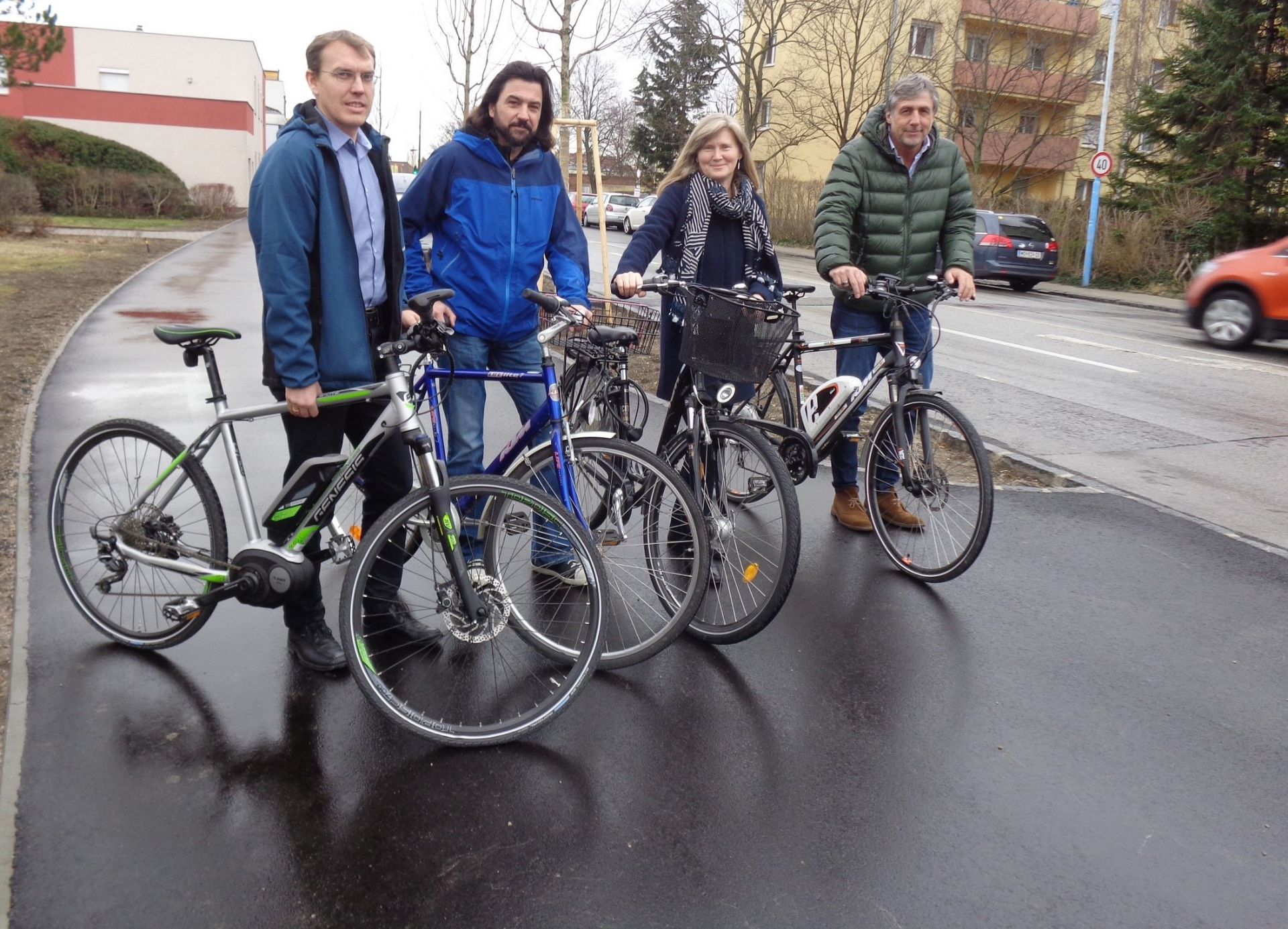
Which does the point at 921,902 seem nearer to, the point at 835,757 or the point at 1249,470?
the point at 835,757

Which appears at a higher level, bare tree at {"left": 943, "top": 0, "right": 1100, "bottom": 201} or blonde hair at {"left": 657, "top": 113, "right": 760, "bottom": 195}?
bare tree at {"left": 943, "top": 0, "right": 1100, "bottom": 201}

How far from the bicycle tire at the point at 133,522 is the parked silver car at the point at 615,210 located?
3988cm

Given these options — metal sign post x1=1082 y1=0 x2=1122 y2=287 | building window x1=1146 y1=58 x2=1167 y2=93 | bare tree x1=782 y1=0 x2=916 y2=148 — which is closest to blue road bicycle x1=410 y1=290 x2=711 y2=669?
metal sign post x1=1082 y1=0 x2=1122 y2=287

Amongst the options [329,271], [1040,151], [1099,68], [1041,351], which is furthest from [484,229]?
[1099,68]

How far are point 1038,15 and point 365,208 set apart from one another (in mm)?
41132

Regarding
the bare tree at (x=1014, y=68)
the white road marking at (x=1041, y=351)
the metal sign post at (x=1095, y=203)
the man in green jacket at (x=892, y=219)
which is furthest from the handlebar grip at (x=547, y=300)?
the bare tree at (x=1014, y=68)

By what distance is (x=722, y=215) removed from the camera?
4.93 m

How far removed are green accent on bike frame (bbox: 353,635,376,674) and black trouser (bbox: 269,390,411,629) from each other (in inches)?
6.6

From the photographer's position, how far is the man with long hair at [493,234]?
13.5ft

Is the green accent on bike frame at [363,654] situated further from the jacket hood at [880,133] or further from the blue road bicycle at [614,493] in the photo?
the jacket hood at [880,133]

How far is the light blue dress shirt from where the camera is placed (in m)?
3.56

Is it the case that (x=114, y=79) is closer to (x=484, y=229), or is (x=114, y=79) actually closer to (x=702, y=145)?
(x=702, y=145)

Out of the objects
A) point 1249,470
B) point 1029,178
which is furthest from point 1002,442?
point 1029,178

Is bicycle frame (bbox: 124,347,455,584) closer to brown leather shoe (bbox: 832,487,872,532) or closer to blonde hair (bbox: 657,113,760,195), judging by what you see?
blonde hair (bbox: 657,113,760,195)
